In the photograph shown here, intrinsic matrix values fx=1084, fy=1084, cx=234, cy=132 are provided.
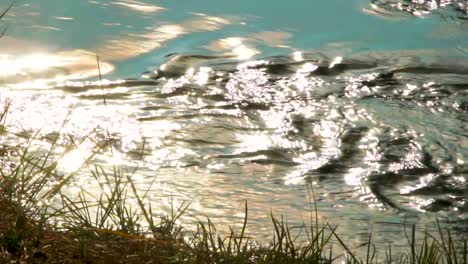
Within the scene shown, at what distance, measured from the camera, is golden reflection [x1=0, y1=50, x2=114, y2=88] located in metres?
6.65

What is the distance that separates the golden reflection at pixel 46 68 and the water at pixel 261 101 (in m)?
0.01

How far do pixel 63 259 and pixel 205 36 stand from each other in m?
4.35

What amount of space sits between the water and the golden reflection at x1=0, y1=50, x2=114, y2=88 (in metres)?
0.01

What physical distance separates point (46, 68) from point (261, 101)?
1400mm

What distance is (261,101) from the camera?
6.61 metres

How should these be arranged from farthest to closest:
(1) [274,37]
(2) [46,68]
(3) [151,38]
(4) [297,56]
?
(1) [274,37]
(3) [151,38]
(4) [297,56]
(2) [46,68]

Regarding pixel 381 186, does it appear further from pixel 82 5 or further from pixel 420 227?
pixel 82 5

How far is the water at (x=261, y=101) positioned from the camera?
17.5ft

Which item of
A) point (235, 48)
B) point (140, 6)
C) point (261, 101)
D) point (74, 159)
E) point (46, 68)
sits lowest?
point (74, 159)

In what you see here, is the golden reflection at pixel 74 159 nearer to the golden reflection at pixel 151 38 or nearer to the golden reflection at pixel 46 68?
the golden reflection at pixel 46 68

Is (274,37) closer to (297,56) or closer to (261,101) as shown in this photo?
(297,56)

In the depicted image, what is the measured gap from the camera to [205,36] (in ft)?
24.5

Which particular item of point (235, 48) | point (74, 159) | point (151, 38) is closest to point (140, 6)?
point (151, 38)

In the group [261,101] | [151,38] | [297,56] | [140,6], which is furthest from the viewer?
[140,6]
